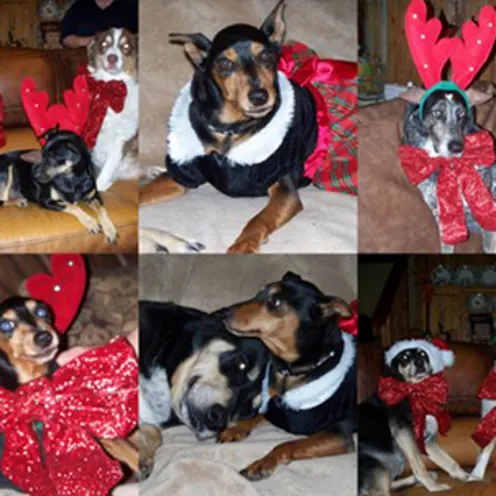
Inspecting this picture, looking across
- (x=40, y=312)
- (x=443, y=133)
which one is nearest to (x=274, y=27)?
(x=443, y=133)

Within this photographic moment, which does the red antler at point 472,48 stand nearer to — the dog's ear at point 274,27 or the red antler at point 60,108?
the dog's ear at point 274,27

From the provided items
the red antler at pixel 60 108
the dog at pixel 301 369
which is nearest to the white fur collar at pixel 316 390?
the dog at pixel 301 369

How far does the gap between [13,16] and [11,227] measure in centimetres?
46

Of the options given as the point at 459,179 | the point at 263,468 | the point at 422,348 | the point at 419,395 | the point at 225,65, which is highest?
the point at 225,65

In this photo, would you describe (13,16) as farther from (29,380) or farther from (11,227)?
(29,380)

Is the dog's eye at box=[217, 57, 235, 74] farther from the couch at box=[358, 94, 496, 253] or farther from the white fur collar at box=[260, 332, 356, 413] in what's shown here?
the white fur collar at box=[260, 332, 356, 413]

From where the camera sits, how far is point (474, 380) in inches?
86.7

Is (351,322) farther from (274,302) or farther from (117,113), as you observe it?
(117,113)

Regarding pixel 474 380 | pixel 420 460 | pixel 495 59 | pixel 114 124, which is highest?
pixel 495 59

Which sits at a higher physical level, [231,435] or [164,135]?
[164,135]

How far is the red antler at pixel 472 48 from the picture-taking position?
6.82 ft

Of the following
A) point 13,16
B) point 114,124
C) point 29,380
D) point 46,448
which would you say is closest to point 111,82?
point 114,124

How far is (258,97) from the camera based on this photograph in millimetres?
1952

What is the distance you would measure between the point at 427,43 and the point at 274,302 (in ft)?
2.13
